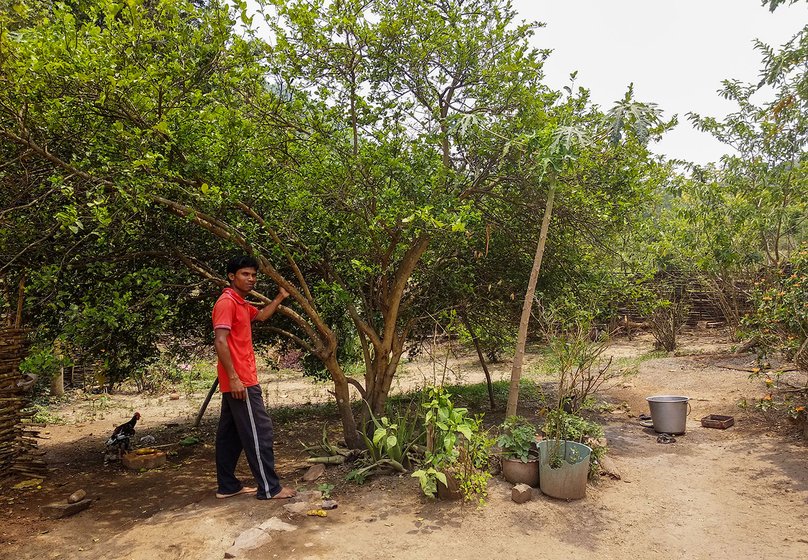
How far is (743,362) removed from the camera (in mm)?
10773

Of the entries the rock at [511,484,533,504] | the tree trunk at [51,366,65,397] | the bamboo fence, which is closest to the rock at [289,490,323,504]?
the rock at [511,484,533,504]

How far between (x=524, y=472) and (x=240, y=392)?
7.89ft

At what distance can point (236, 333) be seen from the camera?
3.94 meters

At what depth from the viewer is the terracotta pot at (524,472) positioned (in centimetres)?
430

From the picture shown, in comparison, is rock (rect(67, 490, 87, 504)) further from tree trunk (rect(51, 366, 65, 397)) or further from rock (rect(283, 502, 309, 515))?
tree trunk (rect(51, 366, 65, 397))

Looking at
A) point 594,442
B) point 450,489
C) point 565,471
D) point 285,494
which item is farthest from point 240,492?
point 594,442

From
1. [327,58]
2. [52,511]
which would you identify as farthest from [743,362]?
[52,511]

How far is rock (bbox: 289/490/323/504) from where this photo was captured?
13.0 feet

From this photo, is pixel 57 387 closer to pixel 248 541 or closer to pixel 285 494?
pixel 285 494

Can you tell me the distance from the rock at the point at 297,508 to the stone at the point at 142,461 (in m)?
2.45

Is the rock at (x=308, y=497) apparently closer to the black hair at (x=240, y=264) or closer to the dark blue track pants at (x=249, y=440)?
the dark blue track pants at (x=249, y=440)

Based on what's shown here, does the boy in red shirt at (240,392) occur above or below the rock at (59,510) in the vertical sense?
above

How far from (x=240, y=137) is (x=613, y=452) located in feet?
16.0

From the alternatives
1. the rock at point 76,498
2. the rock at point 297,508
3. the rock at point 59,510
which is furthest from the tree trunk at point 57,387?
the rock at point 297,508
